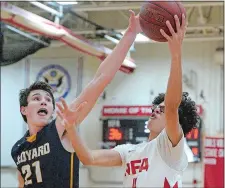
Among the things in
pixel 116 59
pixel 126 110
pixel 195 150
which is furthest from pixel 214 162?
pixel 116 59

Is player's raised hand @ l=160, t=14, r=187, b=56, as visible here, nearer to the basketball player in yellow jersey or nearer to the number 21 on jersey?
the basketball player in yellow jersey

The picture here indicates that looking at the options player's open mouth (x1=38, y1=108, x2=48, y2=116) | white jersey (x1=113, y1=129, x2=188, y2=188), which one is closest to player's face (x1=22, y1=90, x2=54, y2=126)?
player's open mouth (x1=38, y1=108, x2=48, y2=116)

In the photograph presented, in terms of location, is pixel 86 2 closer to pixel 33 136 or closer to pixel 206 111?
pixel 206 111

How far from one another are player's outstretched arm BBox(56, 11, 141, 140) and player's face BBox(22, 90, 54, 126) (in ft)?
0.64

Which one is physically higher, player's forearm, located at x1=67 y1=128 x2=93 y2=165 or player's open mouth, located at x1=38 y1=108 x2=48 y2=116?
player's open mouth, located at x1=38 y1=108 x2=48 y2=116

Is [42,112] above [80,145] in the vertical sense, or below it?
above

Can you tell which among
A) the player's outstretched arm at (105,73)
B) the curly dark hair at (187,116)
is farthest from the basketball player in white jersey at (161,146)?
the player's outstretched arm at (105,73)

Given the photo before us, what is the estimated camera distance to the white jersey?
273 centimetres

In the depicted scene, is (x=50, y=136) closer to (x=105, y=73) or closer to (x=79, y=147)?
(x=79, y=147)

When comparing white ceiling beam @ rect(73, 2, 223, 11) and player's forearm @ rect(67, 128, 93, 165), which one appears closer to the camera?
player's forearm @ rect(67, 128, 93, 165)

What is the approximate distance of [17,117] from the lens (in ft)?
38.9

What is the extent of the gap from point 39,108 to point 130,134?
7302 millimetres

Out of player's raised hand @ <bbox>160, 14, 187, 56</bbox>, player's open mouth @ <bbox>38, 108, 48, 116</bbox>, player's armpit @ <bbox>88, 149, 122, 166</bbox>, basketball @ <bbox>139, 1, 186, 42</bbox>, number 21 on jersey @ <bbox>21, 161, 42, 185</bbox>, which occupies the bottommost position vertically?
number 21 on jersey @ <bbox>21, 161, 42, 185</bbox>

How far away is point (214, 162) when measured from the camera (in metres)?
7.98
